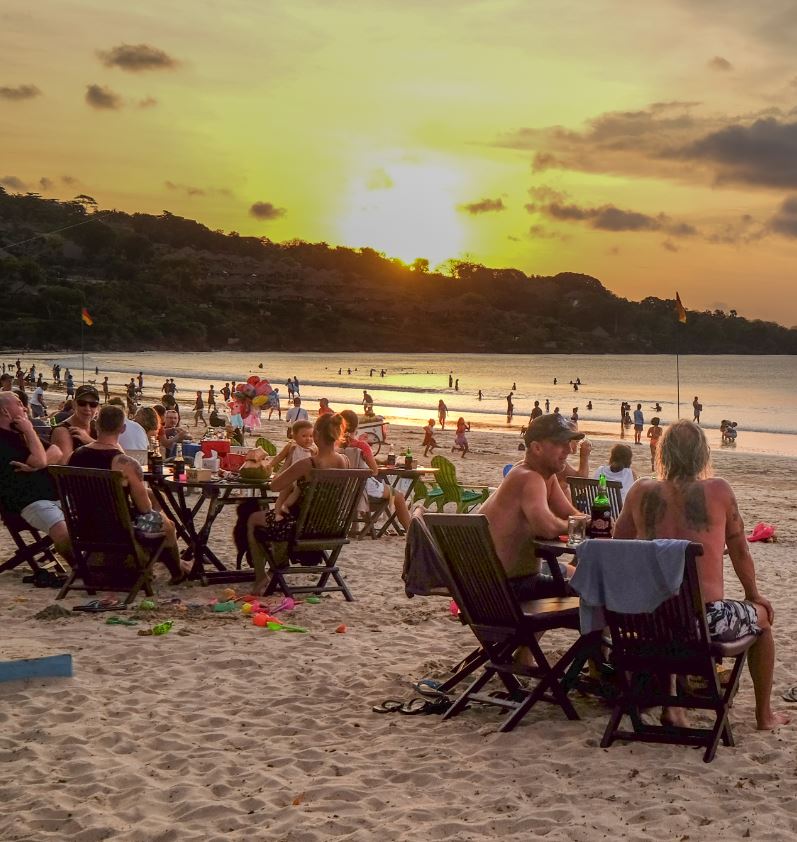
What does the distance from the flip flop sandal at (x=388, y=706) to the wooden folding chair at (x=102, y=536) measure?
2330mm

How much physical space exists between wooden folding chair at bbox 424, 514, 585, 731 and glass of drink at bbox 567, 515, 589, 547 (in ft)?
0.92

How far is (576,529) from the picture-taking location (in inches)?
191

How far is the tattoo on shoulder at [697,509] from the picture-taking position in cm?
424

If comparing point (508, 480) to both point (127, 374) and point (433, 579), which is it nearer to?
point (433, 579)

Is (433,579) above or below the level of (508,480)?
below

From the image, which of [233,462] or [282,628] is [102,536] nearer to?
[282,628]

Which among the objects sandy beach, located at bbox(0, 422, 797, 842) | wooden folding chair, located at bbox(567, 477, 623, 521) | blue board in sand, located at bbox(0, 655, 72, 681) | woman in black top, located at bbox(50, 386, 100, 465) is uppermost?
woman in black top, located at bbox(50, 386, 100, 465)

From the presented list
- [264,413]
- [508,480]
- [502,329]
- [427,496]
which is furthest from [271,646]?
[502,329]

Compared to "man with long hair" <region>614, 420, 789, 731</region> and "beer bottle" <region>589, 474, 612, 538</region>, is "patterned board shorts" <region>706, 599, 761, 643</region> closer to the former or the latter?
"man with long hair" <region>614, 420, 789, 731</region>

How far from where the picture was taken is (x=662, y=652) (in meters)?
4.18

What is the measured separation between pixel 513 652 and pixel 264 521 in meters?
2.44

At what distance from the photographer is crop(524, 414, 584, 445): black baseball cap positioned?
15.5 ft

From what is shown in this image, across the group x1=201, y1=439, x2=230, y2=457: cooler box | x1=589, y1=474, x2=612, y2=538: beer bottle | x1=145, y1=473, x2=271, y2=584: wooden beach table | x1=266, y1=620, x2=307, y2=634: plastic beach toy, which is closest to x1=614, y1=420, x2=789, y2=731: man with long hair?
x1=589, y1=474, x2=612, y2=538: beer bottle

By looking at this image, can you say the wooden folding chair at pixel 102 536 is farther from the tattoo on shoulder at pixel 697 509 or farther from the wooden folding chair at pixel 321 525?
the tattoo on shoulder at pixel 697 509
